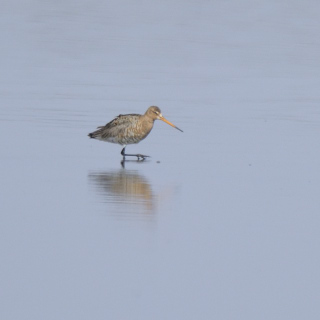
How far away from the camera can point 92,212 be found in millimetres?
10289

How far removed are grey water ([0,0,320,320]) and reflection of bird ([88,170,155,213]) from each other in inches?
0.8

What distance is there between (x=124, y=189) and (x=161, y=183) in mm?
533

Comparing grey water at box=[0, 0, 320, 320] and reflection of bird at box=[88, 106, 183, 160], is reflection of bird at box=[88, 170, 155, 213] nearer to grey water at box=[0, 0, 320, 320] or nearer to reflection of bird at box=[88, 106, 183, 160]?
grey water at box=[0, 0, 320, 320]

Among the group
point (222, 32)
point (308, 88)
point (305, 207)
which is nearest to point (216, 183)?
point (305, 207)

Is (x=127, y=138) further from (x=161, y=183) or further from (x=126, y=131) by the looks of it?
(x=161, y=183)

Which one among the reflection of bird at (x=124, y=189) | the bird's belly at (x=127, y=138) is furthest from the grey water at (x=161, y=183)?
the bird's belly at (x=127, y=138)

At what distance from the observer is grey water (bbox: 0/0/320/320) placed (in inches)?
322

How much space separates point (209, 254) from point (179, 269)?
1.66ft

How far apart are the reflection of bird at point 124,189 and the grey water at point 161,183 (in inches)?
0.8

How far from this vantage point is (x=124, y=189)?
37.9 ft

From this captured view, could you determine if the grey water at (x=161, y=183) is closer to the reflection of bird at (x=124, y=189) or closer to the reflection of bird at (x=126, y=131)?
the reflection of bird at (x=124, y=189)

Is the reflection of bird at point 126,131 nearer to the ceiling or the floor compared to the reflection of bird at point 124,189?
nearer to the ceiling

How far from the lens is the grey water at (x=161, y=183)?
8.19 m

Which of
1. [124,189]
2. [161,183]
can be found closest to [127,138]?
[161,183]
